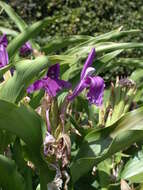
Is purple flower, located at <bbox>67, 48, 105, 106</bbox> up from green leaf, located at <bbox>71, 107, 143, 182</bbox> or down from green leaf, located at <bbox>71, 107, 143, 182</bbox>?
up

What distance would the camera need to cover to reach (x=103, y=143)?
1517 millimetres

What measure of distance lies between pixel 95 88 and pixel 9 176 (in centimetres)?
34

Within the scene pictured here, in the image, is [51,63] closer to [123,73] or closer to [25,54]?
[25,54]

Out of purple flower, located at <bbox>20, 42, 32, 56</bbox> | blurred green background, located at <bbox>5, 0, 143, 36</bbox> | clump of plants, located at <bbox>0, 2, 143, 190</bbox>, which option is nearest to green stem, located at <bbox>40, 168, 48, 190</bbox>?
clump of plants, located at <bbox>0, 2, 143, 190</bbox>

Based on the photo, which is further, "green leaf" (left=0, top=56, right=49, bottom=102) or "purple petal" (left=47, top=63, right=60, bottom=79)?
"purple petal" (left=47, top=63, right=60, bottom=79)

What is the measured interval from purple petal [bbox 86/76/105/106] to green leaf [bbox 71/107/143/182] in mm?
93

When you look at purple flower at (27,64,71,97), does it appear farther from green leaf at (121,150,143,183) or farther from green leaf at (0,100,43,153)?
green leaf at (121,150,143,183)

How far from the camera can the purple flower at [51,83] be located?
1.45 m

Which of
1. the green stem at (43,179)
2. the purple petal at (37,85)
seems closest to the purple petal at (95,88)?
the purple petal at (37,85)

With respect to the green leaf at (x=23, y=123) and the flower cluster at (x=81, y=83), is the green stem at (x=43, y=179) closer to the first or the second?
the green leaf at (x=23, y=123)

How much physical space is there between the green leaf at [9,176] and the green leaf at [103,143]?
16 centimetres

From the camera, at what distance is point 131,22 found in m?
5.59

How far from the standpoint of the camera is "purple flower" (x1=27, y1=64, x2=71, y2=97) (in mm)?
1445

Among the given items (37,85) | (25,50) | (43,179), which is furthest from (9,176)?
(25,50)
